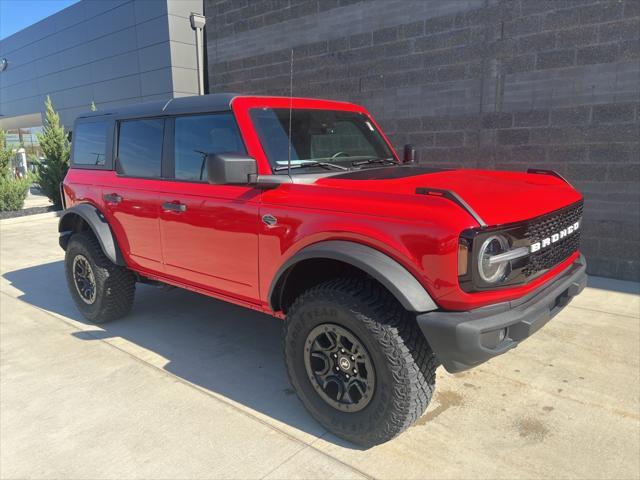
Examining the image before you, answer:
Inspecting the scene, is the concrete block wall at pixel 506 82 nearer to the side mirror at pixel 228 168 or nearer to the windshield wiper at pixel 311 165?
the windshield wiper at pixel 311 165

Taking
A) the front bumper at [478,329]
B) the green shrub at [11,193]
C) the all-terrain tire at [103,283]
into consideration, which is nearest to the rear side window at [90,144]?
the all-terrain tire at [103,283]

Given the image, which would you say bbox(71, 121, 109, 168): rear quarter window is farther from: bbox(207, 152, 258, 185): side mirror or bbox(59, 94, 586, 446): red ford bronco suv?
bbox(207, 152, 258, 185): side mirror

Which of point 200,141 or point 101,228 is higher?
point 200,141

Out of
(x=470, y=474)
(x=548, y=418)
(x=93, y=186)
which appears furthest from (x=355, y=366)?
(x=93, y=186)

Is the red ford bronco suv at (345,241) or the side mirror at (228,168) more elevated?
the side mirror at (228,168)

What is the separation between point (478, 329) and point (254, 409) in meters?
1.56

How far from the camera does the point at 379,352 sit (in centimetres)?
240

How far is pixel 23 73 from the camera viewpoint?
28.1 metres

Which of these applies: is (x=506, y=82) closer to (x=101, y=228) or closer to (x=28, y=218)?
(x=101, y=228)

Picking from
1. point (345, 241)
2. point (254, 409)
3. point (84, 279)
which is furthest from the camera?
point (84, 279)

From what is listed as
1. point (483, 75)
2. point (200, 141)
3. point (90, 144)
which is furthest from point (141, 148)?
point (483, 75)

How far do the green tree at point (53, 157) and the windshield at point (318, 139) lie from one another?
12.1 m

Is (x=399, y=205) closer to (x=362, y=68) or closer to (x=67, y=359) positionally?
(x=67, y=359)

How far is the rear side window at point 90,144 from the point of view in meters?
4.39
